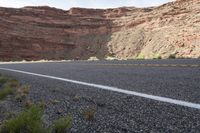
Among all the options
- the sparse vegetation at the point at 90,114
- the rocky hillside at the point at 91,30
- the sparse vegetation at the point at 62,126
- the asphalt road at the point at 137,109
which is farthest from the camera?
the rocky hillside at the point at 91,30

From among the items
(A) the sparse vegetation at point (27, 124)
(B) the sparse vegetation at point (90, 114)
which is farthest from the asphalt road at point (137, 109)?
(A) the sparse vegetation at point (27, 124)

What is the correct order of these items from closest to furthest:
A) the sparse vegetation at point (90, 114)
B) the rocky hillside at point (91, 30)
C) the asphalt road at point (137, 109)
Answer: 1. the asphalt road at point (137, 109)
2. the sparse vegetation at point (90, 114)
3. the rocky hillside at point (91, 30)

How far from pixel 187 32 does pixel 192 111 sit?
3608 centimetres

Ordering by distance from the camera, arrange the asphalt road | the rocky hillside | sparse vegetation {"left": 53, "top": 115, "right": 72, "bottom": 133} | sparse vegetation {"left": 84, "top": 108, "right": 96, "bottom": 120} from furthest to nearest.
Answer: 1. the rocky hillside
2. sparse vegetation {"left": 84, "top": 108, "right": 96, "bottom": 120}
3. sparse vegetation {"left": 53, "top": 115, "right": 72, "bottom": 133}
4. the asphalt road

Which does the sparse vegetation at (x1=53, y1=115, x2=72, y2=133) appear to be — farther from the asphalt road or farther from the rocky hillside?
the rocky hillside

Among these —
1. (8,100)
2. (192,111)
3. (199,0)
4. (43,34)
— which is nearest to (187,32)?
(199,0)

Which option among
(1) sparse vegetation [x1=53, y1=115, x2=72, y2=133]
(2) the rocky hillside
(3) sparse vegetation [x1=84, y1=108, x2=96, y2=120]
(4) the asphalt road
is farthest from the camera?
(2) the rocky hillside

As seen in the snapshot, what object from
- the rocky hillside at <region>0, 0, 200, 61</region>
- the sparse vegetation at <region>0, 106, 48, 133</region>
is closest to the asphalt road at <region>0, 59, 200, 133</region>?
the sparse vegetation at <region>0, 106, 48, 133</region>

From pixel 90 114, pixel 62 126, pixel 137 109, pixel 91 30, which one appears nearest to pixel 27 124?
pixel 62 126

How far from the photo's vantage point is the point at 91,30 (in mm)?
57688

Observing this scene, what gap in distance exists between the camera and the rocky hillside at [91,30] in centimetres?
4606

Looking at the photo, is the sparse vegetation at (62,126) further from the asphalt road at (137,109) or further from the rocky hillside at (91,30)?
the rocky hillside at (91,30)

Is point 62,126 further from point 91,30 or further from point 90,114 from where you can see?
point 91,30

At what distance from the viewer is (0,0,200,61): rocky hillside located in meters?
46.1
